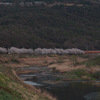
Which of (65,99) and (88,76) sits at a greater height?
(88,76)

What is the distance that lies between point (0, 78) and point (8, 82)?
908mm

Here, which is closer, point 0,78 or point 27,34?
point 0,78

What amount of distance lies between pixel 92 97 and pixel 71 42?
15868 cm

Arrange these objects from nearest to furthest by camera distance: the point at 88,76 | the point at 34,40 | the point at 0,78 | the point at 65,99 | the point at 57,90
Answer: the point at 0,78 < the point at 65,99 < the point at 57,90 < the point at 88,76 < the point at 34,40

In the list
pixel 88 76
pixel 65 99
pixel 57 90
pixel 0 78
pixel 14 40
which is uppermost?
pixel 14 40

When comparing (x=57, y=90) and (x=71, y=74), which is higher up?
(x=71, y=74)

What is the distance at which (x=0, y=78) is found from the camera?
27.0 m

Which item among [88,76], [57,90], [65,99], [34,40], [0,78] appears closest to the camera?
[0,78]

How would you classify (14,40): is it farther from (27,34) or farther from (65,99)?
(65,99)

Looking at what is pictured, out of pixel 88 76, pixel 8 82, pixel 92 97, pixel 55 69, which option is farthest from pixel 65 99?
pixel 55 69

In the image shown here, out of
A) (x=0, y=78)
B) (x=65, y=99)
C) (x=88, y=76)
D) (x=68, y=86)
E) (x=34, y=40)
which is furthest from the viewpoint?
(x=34, y=40)

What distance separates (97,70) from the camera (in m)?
56.7

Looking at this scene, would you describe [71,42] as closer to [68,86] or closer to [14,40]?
[14,40]

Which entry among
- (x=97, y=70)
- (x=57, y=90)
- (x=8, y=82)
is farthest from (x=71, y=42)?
(x=8, y=82)
